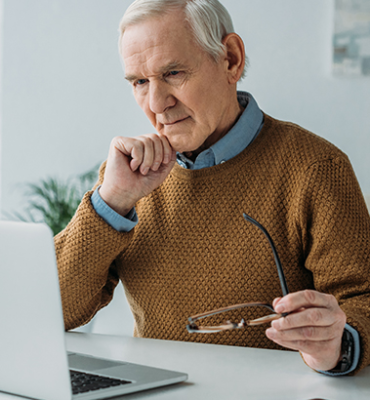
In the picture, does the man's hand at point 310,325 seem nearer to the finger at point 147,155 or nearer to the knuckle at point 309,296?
the knuckle at point 309,296

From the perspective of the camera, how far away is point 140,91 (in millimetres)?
1295

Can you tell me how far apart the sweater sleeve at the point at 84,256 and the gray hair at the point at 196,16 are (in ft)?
1.40

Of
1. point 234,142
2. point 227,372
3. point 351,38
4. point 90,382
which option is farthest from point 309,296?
point 351,38

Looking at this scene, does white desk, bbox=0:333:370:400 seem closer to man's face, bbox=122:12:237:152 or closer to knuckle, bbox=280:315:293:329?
knuckle, bbox=280:315:293:329

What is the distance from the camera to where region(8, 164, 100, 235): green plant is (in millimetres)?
2740

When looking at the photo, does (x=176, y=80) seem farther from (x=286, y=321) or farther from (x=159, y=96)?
(x=286, y=321)

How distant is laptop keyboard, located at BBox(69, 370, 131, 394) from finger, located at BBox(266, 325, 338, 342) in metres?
0.23

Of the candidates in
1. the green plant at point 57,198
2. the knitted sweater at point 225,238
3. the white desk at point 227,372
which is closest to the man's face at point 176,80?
the knitted sweater at point 225,238

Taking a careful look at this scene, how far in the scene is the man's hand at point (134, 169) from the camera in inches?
49.6

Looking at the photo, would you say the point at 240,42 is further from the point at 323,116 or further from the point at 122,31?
the point at 323,116

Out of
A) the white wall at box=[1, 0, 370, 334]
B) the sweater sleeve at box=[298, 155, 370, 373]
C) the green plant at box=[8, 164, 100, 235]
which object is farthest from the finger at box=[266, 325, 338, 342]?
the green plant at box=[8, 164, 100, 235]

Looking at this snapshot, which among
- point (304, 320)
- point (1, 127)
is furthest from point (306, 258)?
point (1, 127)

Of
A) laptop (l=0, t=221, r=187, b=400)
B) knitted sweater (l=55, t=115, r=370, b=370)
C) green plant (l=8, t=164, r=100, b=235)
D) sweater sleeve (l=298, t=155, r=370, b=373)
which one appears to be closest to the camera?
laptop (l=0, t=221, r=187, b=400)

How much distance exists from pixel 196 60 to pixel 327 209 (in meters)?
0.44
